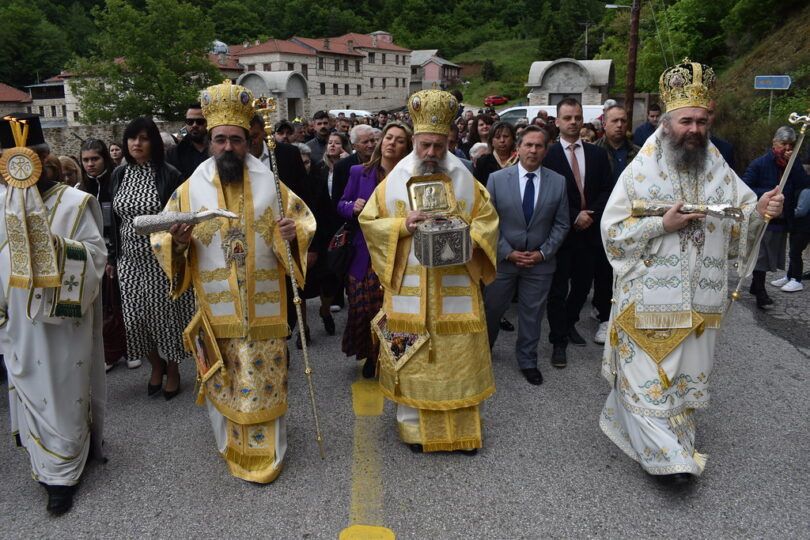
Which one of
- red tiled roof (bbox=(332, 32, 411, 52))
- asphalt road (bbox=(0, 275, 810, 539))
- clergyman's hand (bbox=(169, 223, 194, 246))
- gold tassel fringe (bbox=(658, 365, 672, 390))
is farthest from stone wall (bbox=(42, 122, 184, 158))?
red tiled roof (bbox=(332, 32, 411, 52))

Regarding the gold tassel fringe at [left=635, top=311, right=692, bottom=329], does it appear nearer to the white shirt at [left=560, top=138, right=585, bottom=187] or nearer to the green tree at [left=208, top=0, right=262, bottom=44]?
the white shirt at [left=560, top=138, right=585, bottom=187]

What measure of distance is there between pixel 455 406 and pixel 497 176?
2.07m

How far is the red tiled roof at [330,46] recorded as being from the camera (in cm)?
7021

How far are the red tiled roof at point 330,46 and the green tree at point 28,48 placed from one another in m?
27.0

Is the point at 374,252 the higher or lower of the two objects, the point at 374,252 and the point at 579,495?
the higher

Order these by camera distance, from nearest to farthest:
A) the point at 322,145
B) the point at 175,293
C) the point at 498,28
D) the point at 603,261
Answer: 1. the point at 175,293
2. the point at 603,261
3. the point at 322,145
4. the point at 498,28

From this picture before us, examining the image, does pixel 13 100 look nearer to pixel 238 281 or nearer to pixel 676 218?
pixel 238 281

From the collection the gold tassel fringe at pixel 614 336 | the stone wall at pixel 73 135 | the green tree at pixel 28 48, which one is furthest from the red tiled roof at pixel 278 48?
the gold tassel fringe at pixel 614 336

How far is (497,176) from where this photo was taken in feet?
17.0

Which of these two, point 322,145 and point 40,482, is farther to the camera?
point 322,145

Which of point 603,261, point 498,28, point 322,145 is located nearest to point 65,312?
point 603,261

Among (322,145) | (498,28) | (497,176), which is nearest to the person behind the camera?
(497,176)

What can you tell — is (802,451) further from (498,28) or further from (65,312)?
(498,28)

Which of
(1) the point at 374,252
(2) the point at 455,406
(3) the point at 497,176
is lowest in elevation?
(2) the point at 455,406
